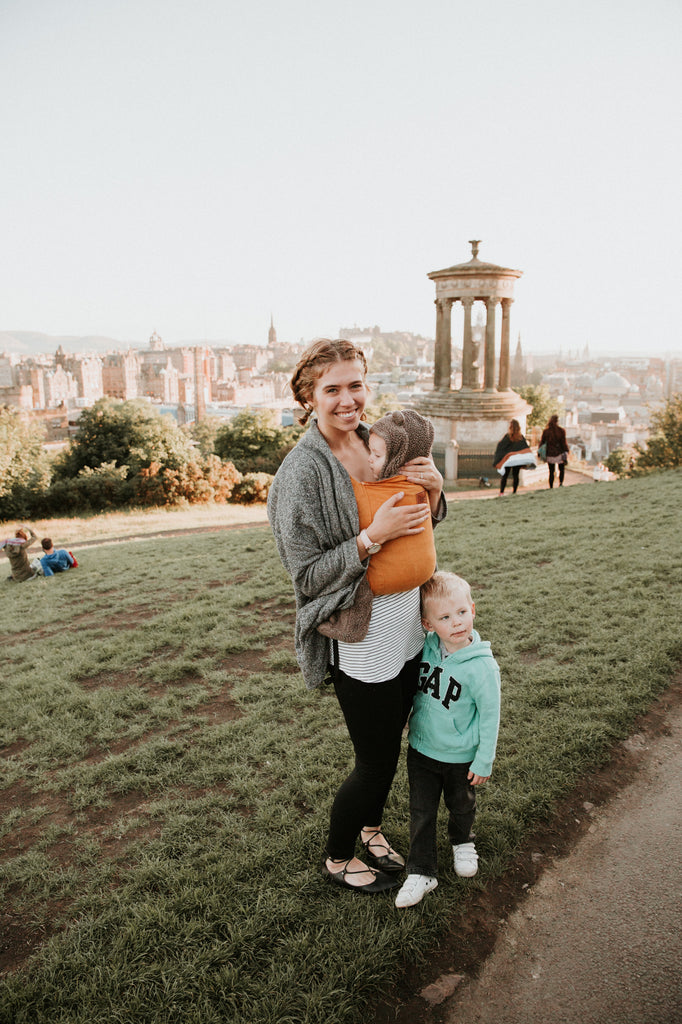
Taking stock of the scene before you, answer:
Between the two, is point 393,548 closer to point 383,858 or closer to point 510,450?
point 383,858

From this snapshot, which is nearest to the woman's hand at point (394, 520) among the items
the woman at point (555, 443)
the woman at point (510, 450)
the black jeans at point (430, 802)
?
the black jeans at point (430, 802)

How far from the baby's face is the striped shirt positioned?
42cm

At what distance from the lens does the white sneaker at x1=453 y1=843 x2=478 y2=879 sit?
2.49 meters

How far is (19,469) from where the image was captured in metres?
25.8

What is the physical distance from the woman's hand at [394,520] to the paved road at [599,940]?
1465 millimetres

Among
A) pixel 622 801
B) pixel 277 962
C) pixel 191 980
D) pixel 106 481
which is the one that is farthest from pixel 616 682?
pixel 106 481

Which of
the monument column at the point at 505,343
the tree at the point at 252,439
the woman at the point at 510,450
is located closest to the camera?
the woman at the point at 510,450

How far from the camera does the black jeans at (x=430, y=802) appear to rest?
245cm

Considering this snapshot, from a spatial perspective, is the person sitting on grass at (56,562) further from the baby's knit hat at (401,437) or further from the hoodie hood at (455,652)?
the baby's knit hat at (401,437)

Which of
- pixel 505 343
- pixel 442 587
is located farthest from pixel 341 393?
pixel 505 343

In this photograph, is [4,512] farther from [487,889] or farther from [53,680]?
[487,889]

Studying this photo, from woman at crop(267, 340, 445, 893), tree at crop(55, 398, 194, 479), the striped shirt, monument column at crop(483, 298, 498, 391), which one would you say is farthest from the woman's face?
tree at crop(55, 398, 194, 479)

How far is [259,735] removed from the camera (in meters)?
3.60

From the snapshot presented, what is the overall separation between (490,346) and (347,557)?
22.3m
